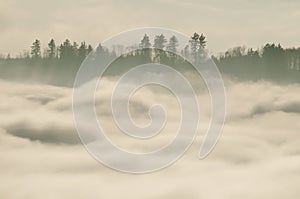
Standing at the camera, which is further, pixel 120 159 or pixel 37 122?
pixel 37 122

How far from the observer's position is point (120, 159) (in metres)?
11.7

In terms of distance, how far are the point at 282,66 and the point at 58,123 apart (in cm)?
724

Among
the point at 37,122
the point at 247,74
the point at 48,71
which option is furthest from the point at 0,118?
the point at 247,74

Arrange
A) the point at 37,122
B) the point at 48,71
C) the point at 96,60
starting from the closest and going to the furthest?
the point at 96,60 → the point at 48,71 → the point at 37,122

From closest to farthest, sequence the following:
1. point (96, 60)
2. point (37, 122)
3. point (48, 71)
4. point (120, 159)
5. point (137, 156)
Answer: point (96, 60), point (48, 71), point (120, 159), point (137, 156), point (37, 122)

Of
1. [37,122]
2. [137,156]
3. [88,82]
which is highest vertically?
[88,82]

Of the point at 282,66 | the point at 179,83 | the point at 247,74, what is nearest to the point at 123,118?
the point at 179,83

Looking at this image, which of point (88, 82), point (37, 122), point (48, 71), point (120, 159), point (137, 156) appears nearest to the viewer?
point (88, 82)

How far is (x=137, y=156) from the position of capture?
41.4 ft

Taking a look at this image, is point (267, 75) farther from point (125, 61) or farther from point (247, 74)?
point (125, 61)

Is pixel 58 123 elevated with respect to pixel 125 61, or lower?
lower

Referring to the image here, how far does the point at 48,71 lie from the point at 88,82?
1539 mm

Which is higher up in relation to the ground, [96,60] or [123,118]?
[96,60]

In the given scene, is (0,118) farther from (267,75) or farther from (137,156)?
(267,75)
